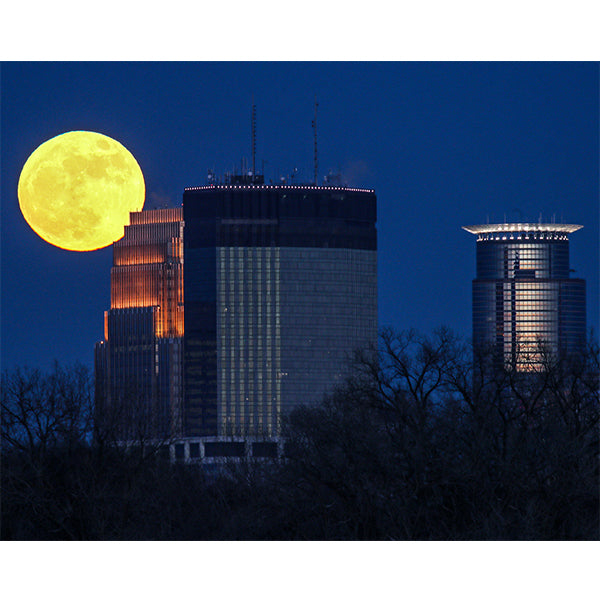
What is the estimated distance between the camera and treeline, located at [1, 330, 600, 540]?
1372 inches

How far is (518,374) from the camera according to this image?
1715 inches

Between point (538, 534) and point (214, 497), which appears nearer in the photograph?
point (538, 534)

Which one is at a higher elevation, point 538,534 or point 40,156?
point 40,156

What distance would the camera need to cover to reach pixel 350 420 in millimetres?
39188

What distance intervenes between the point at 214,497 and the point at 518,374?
1280cm

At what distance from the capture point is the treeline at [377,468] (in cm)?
3484

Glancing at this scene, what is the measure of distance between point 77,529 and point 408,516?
1041 cm

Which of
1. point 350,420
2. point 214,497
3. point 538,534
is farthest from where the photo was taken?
point 214,497

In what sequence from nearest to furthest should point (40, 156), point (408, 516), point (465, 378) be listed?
1. point (408, 516)
2. point (465, 378)
3. point (40, 156)

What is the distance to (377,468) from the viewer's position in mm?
36438

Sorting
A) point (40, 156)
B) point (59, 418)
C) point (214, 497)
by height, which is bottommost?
point (214, 497)

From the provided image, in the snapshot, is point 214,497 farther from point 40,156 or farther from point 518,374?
point 40,156

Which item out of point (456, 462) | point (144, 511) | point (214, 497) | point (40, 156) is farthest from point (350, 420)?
point (40, 156)

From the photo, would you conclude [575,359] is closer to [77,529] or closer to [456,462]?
[456,462]
